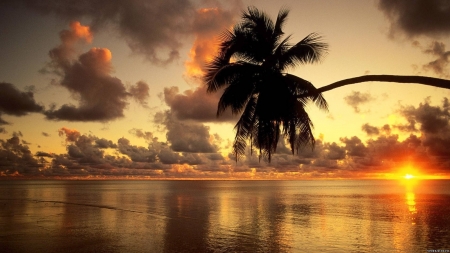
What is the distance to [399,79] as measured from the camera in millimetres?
6781

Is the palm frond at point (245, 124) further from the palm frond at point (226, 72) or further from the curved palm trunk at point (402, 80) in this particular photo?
the curved palm trunk at point (402, 80)

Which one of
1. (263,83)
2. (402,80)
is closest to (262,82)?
(263,83)

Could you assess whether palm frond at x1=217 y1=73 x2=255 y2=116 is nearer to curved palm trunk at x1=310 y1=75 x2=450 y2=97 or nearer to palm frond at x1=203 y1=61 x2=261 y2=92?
palm frond at x1=203 y1=61 x2=261 y2=92

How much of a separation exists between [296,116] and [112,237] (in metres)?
10.3

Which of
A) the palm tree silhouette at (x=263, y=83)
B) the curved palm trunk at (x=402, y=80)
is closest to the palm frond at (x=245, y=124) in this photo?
the palm tree silhouette at (x=263, y=83)

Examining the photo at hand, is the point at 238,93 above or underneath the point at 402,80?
above

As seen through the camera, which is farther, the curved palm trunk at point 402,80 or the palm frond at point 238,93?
the palm frond at point 238,93

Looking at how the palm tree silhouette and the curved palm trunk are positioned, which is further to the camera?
the palm tree silhouette

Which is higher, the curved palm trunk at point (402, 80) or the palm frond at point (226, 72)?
the palm frond at point (226, 72)

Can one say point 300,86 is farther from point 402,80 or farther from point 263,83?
point 402,80

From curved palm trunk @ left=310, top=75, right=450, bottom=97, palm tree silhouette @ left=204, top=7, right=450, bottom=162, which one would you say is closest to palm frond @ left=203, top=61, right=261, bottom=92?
palm tree silhouette @ left=204, top=7, right=450, bottom=162

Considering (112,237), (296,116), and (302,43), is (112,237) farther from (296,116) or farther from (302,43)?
(302,43)

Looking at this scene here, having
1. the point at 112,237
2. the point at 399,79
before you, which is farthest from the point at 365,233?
the point at 399,79

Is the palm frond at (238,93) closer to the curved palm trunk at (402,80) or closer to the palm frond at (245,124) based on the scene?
the palm frond at (245,124)
